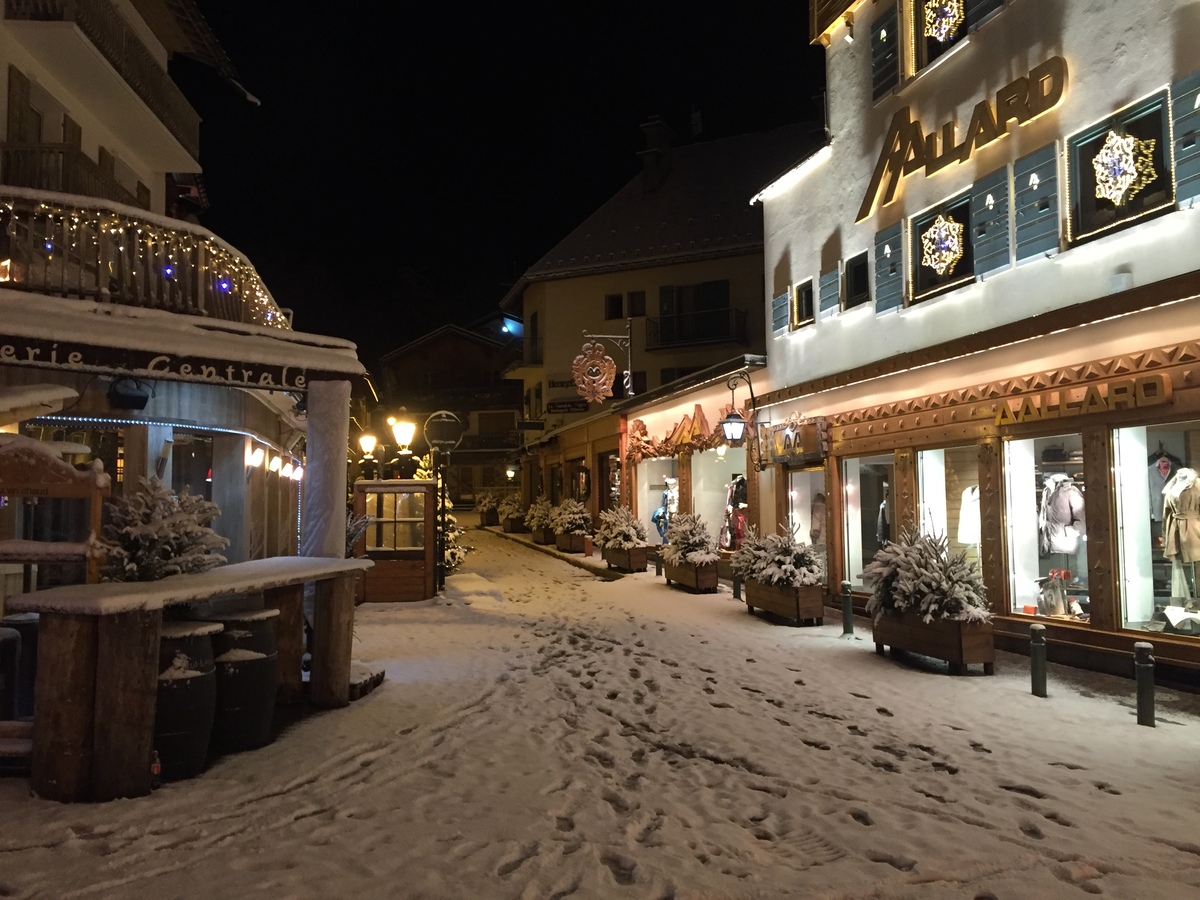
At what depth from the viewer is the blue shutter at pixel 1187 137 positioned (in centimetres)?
746

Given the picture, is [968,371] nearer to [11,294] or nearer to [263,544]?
[11,294]

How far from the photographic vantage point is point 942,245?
11.1m

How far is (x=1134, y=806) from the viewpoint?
4895 mm

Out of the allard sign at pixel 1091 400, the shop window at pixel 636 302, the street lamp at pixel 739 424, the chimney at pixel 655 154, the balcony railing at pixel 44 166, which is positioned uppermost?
the chimney at pixel 655 154

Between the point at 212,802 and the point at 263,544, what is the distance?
11.5m

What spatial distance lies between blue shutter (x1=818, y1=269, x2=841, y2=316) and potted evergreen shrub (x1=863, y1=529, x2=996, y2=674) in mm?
5447

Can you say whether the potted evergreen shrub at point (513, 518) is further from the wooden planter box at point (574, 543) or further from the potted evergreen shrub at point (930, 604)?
the potted evergreen shrub at point (930, 604)

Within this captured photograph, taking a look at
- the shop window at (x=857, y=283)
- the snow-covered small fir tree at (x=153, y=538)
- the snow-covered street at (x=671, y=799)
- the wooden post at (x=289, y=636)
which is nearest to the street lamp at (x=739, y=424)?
the shop window at (x=857, y=283)

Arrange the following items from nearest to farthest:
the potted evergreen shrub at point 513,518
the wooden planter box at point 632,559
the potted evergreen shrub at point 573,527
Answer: the wooden planter box at point 632,559
the potted evergreen shrub at point 573,527
the potted evergreen shrub at point 513,518

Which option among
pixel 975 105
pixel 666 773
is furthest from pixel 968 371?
pixel 666 773

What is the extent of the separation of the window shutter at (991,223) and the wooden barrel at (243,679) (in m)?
9.38

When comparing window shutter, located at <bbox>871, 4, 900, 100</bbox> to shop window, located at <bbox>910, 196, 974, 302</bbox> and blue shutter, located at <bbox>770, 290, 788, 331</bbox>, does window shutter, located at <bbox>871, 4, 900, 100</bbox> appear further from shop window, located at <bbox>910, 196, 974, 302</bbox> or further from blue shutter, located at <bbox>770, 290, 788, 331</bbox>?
blue shutter, located at <bbox>770, 290, 788, 331</bbox>

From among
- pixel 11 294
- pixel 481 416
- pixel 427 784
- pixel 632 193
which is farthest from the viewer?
pixel 481 416

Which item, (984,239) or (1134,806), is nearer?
(1134,806)
